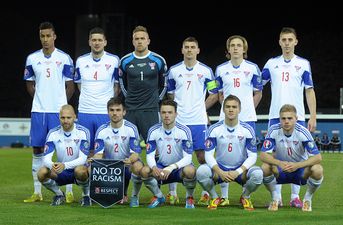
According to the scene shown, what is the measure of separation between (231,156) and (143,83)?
140cm

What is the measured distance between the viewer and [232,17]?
3198cm

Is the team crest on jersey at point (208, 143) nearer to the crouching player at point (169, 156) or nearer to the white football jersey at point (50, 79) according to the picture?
the crouching player at point (169, 156)

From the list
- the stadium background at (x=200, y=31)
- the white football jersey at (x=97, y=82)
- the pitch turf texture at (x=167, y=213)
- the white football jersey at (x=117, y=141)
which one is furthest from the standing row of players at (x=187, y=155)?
the stadium background at (x=200, y=31)

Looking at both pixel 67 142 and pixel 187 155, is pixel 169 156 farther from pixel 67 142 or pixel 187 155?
pixel 67 142

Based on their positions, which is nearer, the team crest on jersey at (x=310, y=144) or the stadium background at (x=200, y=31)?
the team crest on jersey at (x=310, y=144)

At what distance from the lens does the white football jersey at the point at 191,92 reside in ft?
28.5

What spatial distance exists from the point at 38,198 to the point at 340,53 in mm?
22287

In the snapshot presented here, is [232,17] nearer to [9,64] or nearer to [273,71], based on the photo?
[9,64]

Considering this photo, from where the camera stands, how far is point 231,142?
791 centimetres

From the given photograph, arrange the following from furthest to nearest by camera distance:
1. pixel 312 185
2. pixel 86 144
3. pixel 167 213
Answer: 1. pixel 86 144
2. pixel 312 185
3. pixel 167 213

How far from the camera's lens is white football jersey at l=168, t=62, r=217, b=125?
28.5ft

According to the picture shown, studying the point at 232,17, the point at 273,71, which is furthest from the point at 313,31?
the point at 273,71

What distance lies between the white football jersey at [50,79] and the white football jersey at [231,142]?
1.99 m

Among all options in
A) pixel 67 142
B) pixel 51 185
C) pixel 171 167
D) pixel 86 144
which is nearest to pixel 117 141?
pixel 86 144
